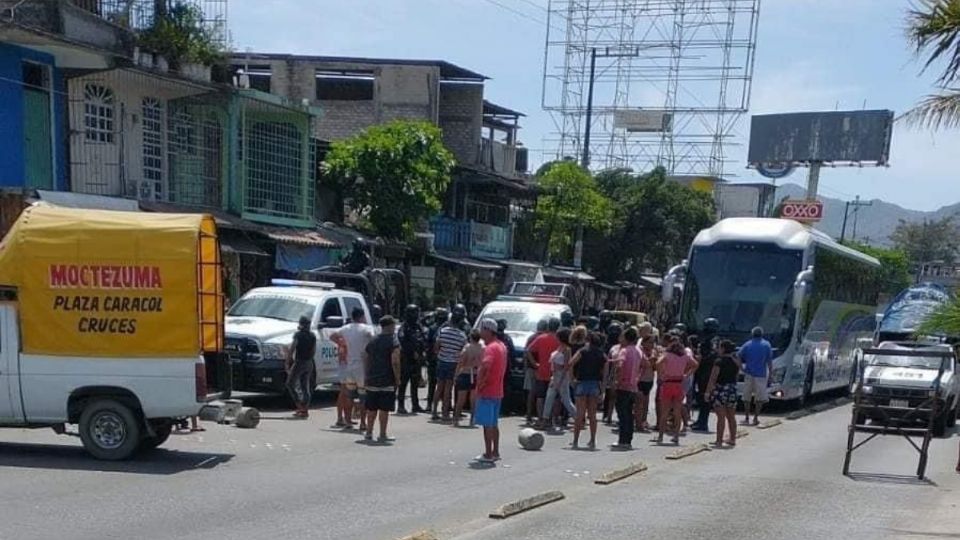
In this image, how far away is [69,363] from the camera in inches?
444

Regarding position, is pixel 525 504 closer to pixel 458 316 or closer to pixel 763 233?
pixel 458 316

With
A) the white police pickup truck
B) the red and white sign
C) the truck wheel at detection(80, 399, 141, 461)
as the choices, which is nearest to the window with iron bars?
the white police pickup truck

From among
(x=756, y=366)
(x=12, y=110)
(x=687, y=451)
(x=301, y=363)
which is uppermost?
(x=12, y=110)

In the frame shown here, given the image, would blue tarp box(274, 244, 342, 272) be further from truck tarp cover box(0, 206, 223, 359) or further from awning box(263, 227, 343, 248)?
truck tarp cover box(0, 206, 223, 359)

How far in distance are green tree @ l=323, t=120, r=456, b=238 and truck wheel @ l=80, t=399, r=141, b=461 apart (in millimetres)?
18998

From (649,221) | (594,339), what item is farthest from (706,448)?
(649,221)

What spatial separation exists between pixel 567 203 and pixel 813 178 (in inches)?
1175

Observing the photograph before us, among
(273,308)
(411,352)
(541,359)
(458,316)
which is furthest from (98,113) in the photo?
(541,359)

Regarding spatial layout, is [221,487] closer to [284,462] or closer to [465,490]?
[284,462]

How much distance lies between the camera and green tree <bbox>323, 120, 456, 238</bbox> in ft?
98.2

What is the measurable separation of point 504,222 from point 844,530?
110ft

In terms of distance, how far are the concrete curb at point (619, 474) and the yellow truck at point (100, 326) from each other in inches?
176

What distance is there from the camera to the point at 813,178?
65.4m

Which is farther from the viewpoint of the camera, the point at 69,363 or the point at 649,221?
the point at 649,221
